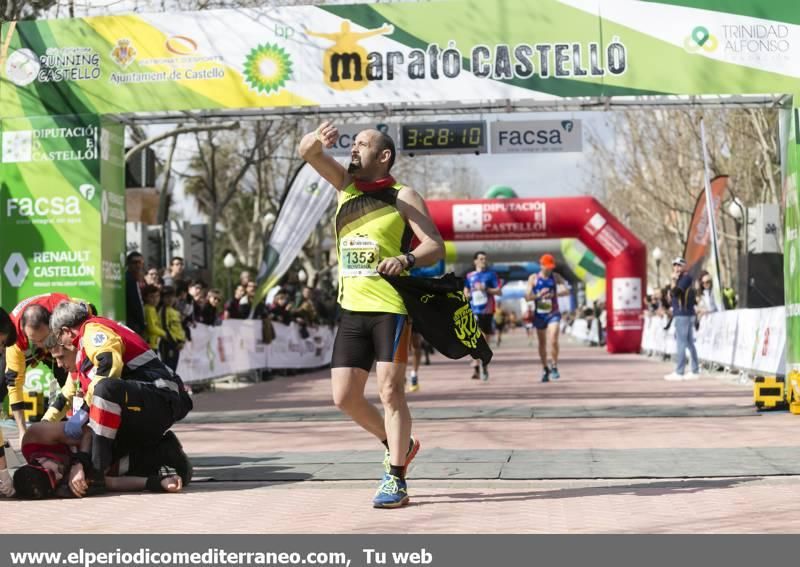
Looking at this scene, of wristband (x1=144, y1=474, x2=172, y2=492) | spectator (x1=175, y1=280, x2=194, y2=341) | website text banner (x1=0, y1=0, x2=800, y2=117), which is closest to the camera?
wristband (x1=144, y1=474, x2=172, y2=492)

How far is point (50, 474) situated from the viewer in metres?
7.63

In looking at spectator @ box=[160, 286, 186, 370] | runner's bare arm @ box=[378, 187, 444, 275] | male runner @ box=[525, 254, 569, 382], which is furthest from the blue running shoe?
male runner @ box=[525, 254, 569, 382]

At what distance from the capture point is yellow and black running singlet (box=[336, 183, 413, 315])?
23.6 ft

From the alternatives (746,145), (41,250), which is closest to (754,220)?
(746,145)

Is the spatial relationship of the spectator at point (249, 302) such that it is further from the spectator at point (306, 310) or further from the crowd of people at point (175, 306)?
the spectator at point (306, 310)

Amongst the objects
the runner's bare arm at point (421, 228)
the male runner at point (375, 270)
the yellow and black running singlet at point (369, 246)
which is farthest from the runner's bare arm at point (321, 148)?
the runner's bare arm at point (421, 228)

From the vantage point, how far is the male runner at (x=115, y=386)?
7520 mm

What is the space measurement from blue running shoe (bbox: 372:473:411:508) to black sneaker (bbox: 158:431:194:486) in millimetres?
1506

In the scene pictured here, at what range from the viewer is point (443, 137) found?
1669 cm

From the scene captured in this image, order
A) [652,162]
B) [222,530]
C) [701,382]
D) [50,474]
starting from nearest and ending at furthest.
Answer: [222,530], [50,474], [701,382], [652,162]

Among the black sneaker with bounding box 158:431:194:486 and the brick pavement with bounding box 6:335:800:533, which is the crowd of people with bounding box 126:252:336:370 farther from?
the black sneaker with bounding box 158:431:194:486
